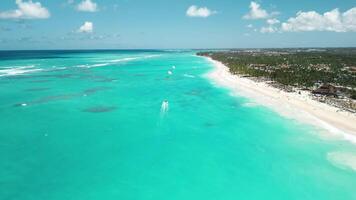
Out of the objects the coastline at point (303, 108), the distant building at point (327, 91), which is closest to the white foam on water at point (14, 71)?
the coastline at point (303, 108)

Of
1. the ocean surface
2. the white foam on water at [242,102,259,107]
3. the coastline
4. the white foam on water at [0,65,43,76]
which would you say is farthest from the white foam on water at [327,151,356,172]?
the white foam on water at [0,65,43,76]

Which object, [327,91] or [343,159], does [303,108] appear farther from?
[343,159]

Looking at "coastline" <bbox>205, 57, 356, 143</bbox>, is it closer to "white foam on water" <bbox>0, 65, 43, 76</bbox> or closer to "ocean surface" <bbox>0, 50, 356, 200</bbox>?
"ocean surface" <bbox>0, 50, 356, 200</bbox>

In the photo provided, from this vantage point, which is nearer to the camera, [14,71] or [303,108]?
[303,108]

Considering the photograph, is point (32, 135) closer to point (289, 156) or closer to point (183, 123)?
point (183, 123)

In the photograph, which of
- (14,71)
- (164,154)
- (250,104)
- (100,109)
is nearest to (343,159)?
(164,154)

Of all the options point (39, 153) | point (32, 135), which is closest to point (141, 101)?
point (32, 135)

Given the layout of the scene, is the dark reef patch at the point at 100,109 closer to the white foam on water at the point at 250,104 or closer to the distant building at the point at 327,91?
the white foam on water at the point at 250,104
